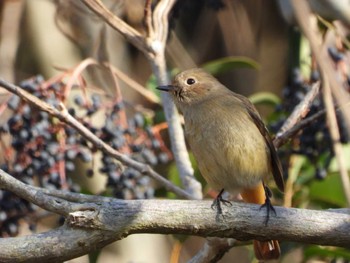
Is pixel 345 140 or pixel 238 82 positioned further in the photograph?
pixel 238 82

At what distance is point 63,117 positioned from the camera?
279cm

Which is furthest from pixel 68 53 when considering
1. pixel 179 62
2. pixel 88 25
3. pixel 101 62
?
pixel 101 62

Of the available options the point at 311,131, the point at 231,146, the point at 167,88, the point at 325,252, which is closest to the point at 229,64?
the point at 311,131

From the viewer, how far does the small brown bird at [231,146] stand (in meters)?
3.12

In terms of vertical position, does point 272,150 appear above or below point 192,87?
below

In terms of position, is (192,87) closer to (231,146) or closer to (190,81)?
(190,81)

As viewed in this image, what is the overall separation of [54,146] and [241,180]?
70 centimetres

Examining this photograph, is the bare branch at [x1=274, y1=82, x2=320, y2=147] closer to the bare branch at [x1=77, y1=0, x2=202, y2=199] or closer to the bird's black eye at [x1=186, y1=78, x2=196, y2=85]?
the bare branch at [x1=77, y1=0, x2=202, y2=199]

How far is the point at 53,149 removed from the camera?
329cm

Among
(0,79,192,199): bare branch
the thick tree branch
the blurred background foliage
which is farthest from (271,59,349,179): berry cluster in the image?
the thick tree branch

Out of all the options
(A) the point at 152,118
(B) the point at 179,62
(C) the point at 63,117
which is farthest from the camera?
(B) the point at 179,62

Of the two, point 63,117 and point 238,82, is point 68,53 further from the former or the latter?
point 63,117

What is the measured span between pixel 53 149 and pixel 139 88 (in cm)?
50

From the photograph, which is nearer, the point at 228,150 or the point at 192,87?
the point at 228,150
